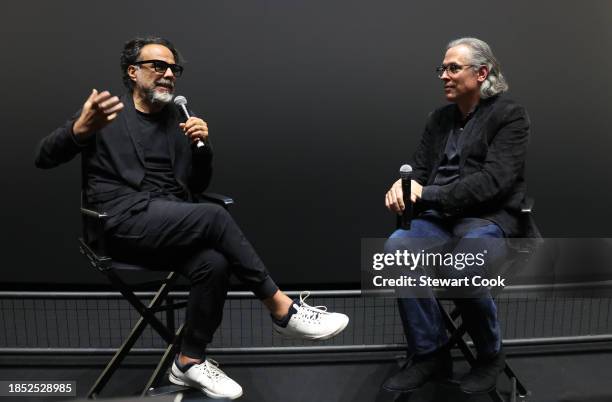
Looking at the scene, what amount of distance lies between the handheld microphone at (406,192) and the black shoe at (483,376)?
1.99ft

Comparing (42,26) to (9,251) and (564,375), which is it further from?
(564,375)

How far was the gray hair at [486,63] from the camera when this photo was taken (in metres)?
2.03

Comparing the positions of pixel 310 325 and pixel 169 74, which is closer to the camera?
pixel 310 325

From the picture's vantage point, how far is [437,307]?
208 cm

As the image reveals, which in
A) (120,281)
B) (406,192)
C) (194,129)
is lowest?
(120,281)

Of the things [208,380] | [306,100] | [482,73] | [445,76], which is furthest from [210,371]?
[306,100]

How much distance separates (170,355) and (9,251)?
62.8 inches

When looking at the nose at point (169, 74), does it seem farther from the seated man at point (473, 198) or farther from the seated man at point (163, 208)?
the seated man at point (473, 198)

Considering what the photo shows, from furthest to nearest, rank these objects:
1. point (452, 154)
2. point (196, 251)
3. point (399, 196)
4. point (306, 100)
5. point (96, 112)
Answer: point (306, 100) < point (452, 154) < point (399, 196) < point (196, 251) < point (96, 112)

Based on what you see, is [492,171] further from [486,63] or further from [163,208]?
[163,208]

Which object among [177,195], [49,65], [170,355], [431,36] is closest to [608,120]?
[431,36]

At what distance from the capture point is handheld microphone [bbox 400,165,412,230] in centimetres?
188

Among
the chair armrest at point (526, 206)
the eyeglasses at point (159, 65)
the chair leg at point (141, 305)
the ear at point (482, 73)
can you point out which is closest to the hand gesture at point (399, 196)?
the chair armrest at point (526, 206)

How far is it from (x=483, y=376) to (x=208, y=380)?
40.7 inches
